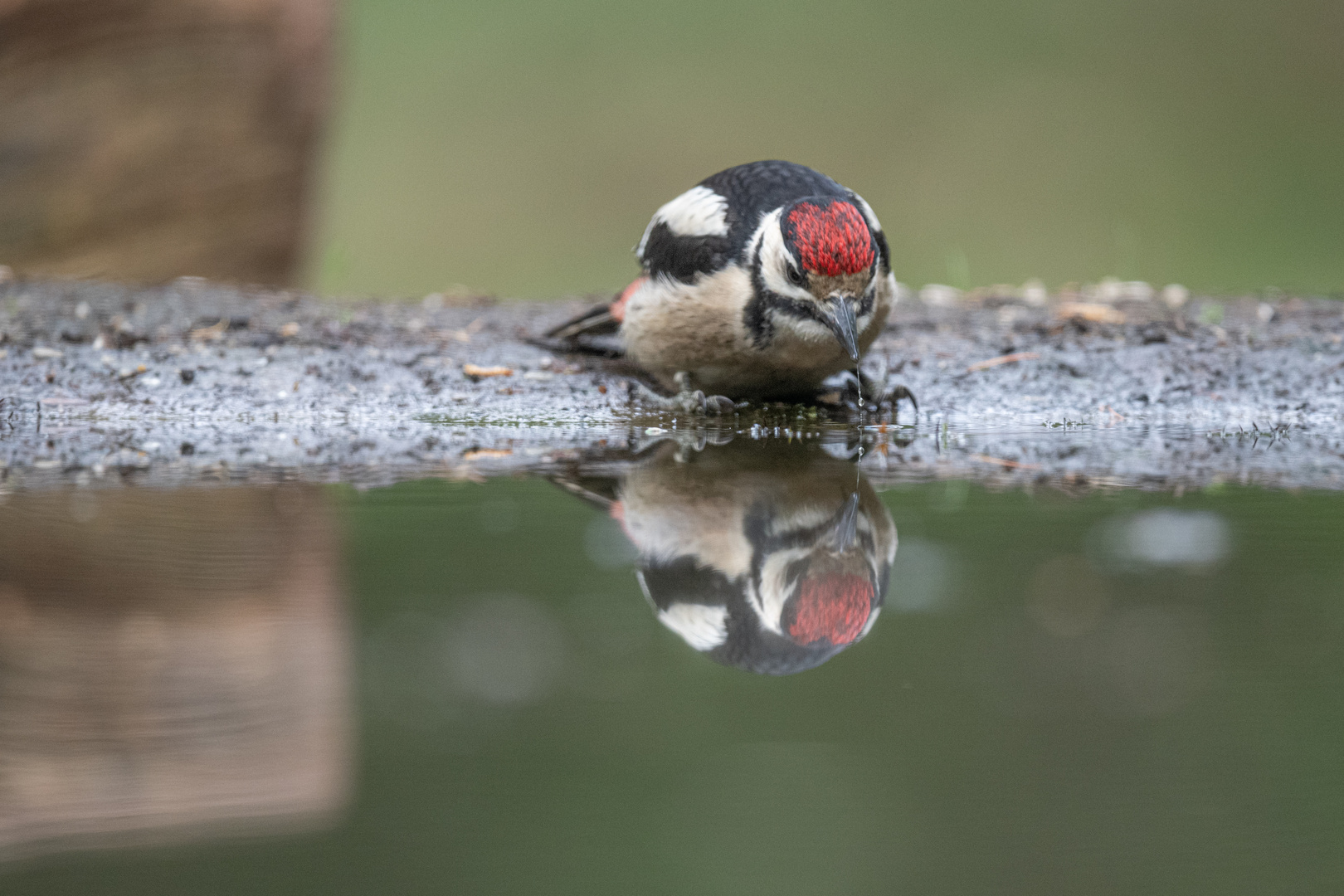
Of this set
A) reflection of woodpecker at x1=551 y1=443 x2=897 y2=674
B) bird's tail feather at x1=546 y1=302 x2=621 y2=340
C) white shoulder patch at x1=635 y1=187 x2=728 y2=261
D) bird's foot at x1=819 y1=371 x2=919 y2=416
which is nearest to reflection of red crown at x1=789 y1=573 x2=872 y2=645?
reflection of woodpecker at x1=551 y1=443 x2=897 y2=674

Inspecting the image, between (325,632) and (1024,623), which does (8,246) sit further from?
(1024,623)

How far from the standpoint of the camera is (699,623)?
214 cm

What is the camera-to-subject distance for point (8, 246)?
6.21m

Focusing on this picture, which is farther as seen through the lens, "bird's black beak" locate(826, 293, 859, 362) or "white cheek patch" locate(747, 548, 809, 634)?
"bird's black beak" locate(826, 293, 859, 362)

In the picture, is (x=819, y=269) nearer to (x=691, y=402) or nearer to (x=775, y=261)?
(x=775, y=261)

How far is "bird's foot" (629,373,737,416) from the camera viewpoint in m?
4.30

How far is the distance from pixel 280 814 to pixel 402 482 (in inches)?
69.2

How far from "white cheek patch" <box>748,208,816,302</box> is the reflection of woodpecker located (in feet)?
1.93

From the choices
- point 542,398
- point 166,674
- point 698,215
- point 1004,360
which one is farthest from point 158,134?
point 166,674

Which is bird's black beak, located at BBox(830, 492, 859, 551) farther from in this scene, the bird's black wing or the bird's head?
the bird's black wing

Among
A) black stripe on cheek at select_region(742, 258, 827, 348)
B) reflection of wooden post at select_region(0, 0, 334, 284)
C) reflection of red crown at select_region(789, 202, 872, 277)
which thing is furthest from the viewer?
reflection of wooden post at select_region(0, 0, 334, 284)

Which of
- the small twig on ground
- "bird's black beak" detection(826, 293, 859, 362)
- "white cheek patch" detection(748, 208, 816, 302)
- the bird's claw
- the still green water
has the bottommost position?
the still green water

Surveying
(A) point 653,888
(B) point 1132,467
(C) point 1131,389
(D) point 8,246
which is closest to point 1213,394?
(C) point 1131,389

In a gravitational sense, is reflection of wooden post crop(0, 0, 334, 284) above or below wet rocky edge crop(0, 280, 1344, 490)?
above
